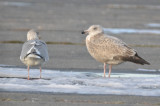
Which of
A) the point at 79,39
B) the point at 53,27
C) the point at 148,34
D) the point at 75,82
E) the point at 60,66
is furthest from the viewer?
the point at 53,27

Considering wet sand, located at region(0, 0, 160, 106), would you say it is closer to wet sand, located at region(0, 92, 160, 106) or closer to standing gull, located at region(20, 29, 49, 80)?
wet sand, located at region(0, 92, 160, 106)

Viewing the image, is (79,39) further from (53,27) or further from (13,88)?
(13,88)

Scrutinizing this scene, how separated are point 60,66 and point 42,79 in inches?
85.6

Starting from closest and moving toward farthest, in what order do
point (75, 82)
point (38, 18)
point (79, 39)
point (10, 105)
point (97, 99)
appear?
point (10, 105), point (97, 99), point (75, 82), point (79, 39), point (38, 18)

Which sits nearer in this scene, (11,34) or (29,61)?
(29,61)

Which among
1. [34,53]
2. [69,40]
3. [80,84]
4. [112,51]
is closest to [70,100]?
[80,84]

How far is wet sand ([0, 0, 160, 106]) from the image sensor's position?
736 cm

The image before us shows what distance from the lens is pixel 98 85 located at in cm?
852

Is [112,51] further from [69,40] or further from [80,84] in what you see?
[69,40]

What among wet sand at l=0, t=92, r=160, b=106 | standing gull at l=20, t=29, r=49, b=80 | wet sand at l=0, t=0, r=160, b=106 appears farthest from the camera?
standing gull at l=20, t=29, r=49, b=80

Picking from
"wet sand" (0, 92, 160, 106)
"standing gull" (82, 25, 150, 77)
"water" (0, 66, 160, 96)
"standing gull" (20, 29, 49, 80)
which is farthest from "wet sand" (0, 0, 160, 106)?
"standing gull" (20, 29, 49, 80)

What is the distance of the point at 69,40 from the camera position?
15836mm

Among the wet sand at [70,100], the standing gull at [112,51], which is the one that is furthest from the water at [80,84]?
the standing gull at [112,51]

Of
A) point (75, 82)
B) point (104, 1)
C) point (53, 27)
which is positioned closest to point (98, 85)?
point (75, 82)
